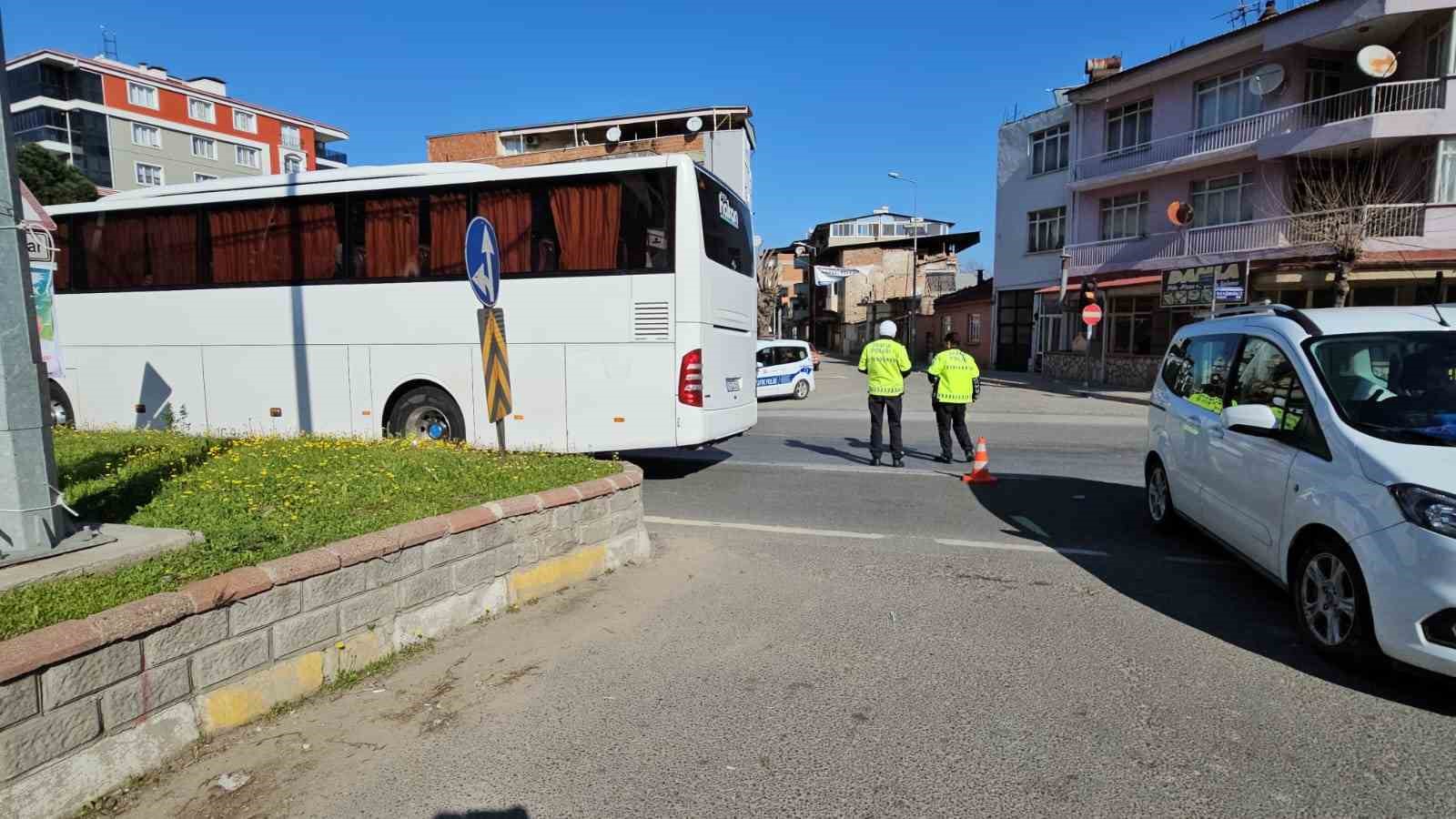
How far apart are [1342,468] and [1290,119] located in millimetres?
24160

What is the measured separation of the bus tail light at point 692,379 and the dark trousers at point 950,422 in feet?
12.3

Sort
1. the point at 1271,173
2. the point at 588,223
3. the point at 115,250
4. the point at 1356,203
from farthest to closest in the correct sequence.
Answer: the point at 1271,173 → the point at 1356,203 → the point at 115,250 → the point at 588,223

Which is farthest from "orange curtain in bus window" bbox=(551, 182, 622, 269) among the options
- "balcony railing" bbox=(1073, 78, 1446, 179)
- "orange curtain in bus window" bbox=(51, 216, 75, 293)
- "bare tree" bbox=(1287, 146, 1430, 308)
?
"balcony railing" bbox=(1073, 78, 1446, 179)

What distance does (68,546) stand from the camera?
12.1 feet

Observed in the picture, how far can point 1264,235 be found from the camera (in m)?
22.6

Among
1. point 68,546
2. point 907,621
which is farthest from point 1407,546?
point 68,546

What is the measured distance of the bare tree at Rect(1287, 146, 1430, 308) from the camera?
19266 millimetres

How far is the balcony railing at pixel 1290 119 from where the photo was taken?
2028cm

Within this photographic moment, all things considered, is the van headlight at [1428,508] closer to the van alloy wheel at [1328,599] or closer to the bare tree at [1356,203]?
the van alloy wheel at [1328,599]

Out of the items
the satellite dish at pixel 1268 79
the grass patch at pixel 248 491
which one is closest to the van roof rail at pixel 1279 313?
the grass patch at pixel 248 491

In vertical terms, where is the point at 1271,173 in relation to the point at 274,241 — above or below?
above

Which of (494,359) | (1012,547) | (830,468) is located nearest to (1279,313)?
(1012,547)

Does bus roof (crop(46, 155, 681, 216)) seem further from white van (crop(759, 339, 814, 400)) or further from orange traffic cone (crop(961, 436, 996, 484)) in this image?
white van (crop(759, 339, 814, 400))

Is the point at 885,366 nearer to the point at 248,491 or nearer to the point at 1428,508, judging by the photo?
the point at 1428,508
